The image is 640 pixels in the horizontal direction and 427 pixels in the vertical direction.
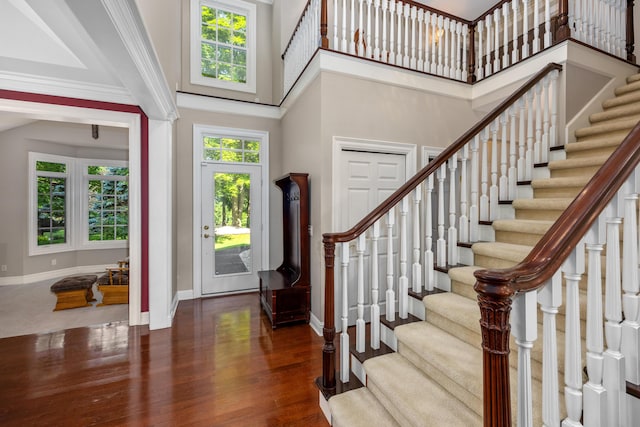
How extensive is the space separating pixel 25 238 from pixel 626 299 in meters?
7.47

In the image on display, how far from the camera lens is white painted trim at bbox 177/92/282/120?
13.4ft

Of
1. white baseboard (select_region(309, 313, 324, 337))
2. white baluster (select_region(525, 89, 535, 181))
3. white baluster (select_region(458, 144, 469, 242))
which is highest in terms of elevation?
white baluster (select_region(525, 89, 535, 181))

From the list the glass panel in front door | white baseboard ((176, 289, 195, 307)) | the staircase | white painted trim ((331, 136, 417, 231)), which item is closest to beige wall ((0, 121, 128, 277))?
the glass panel in front door

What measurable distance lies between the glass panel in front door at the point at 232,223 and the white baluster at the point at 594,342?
4.04m

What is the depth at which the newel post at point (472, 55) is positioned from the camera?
12.2 feet

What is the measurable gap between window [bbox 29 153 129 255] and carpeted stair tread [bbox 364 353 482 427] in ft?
20.6

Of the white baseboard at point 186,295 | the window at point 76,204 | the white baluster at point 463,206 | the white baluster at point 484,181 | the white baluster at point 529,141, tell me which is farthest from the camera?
the window at point 76,204

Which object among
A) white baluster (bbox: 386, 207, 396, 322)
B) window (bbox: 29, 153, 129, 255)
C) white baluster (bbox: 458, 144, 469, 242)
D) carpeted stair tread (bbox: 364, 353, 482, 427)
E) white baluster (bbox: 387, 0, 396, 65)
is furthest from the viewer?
window (bbox: 29, 153, 129, 255)

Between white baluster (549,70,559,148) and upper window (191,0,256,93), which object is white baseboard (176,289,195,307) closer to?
upper window (191,0,256,93)

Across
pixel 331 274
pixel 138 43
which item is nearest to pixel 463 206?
pixel 331 274

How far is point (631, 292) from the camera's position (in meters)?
1.08

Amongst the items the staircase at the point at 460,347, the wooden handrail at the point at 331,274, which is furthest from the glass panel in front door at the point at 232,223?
the staircase at the point at 460,347

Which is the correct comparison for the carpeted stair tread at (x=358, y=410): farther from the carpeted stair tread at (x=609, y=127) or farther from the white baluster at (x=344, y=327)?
the carpeted stair tread at (x=609, y=127)

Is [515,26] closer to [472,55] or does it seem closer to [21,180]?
[472,55]
